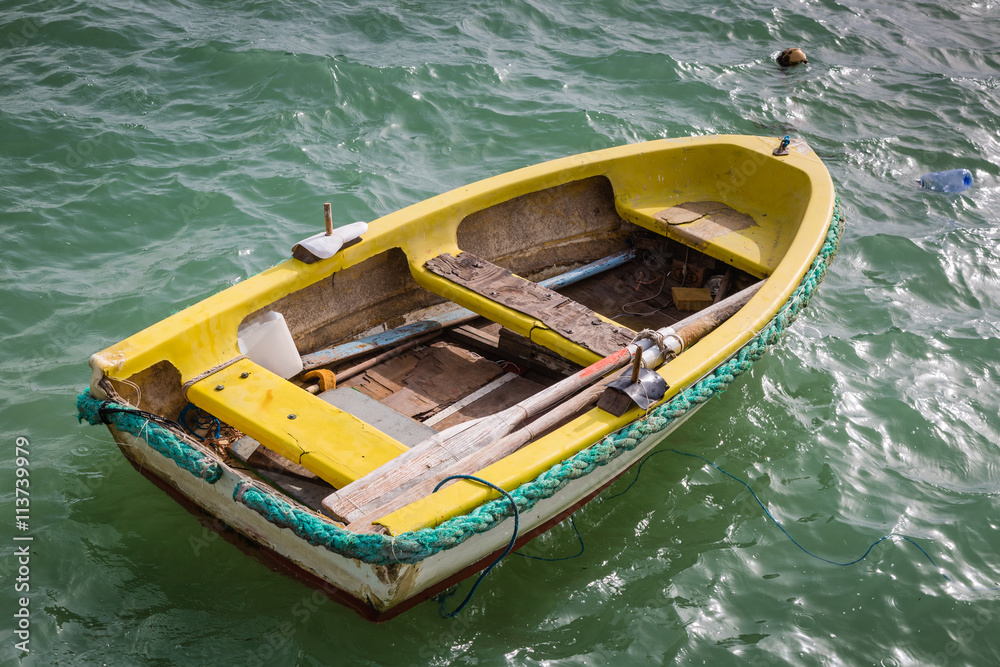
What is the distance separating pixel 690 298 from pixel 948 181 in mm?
4490

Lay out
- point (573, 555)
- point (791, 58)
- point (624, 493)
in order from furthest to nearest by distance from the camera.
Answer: point (791, 58), point (624, 493), point (573, 555)

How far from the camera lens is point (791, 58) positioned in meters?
10.3

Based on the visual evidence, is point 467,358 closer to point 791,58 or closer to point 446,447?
point 446,447

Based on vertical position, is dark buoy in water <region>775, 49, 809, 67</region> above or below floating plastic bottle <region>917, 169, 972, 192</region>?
above

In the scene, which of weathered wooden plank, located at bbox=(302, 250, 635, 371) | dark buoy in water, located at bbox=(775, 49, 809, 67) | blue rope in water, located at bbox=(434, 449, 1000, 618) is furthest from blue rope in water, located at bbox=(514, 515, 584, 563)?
dark buoy in water, located at bbox=(775, 49, 809, 67)

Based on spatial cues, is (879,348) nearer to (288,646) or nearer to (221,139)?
(288,646)

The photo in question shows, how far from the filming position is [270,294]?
14.0 ft

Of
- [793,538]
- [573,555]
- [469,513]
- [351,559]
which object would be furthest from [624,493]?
[351,559]

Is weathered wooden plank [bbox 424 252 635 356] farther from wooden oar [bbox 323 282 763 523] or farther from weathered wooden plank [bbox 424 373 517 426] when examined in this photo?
weathered wooden plank [bbox 424 373 517 426]

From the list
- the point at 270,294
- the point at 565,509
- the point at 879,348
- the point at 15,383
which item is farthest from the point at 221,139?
the point at 879,348

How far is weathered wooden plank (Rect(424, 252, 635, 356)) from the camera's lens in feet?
14.5

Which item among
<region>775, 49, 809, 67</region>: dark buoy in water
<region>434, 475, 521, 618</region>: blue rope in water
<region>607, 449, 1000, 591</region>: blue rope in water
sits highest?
<region>775, 49, 809, 67</region>: dark buoy in water

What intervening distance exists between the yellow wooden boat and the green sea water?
1.45ft

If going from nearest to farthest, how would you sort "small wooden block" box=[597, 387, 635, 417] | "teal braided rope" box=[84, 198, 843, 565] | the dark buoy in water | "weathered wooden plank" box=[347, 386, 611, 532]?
"teal braided rope" box=[84, 198, 843, 565] → "weathered wooden plank" box=[347, 386, 611, 532] → "small wooden block" box=[597, 387, 635, 417] → the dark buoy in water
